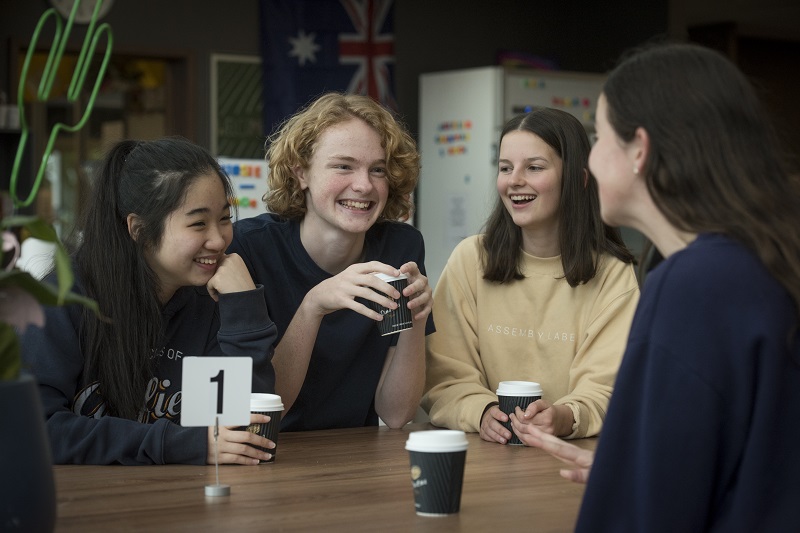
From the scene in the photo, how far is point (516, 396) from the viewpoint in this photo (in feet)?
6.77

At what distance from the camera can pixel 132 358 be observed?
76.1 inches

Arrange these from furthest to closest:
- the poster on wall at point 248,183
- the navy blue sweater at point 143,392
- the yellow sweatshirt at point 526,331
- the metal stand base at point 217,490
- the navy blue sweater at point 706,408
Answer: the poster on wall at point 248,183 → the yellow sweatshirt at point 526,331 → the navy blue sweater at point 143,392 → the metal stand base at point 217,490 → the navy blue sweater at point 706,408

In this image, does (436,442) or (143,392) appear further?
(143,392)

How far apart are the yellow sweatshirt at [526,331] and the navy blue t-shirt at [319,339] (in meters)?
0.10

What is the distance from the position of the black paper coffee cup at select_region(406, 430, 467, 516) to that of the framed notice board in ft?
18.1

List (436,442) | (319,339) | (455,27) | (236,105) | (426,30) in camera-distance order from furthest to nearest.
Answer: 1. (455,27)
2. (426,30)
3. (236,105)
4. (319,339)
5. (436,442)

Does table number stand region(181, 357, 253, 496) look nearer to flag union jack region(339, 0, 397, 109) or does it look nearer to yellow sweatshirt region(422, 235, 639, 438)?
yellow sweatshirt region(422, 235, 639, 438)

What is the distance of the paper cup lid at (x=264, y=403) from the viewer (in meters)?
1.79

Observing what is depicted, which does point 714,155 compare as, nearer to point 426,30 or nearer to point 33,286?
point 33,286

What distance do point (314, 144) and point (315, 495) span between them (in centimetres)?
99

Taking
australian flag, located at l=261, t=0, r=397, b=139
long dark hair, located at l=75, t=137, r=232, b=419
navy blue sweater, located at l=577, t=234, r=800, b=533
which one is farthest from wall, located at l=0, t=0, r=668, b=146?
navy blue sweater, located at l=577, t=234, r=800, b=533

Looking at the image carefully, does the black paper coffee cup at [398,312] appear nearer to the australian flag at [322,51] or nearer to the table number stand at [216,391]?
the table number stand at [216,391]

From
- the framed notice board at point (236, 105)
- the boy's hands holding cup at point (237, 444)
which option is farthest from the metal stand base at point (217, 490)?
the framed notice board at point (236, 105)

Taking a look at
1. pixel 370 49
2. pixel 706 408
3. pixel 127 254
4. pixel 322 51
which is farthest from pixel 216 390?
pixel 370 49
